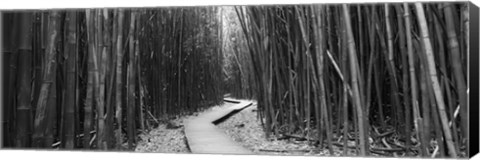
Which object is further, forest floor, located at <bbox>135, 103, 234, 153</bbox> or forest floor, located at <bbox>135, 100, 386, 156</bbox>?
forest floor, located at <bbox>135, 103, 234, 153</bbox>

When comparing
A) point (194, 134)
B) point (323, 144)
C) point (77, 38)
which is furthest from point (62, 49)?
point (323, 144)

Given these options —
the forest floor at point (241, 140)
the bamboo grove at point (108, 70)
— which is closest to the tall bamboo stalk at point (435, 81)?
the forest floor at point (241, 140)

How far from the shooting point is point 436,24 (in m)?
3.09

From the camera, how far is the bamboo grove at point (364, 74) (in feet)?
10.0

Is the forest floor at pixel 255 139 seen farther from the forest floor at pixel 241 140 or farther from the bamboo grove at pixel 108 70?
the bamboo grove at pixel 108 70

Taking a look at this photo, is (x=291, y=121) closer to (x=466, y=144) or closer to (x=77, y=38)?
(x=466, y=144)

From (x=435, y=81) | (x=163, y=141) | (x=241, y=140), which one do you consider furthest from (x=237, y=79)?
(x=435, y=81)

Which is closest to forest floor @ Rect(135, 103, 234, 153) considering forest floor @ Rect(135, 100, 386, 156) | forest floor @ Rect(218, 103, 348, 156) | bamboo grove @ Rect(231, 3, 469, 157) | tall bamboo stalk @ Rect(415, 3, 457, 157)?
forest floor @ Rect(135, 100, 386, 156)

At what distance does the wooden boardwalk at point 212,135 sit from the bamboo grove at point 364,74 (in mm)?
217

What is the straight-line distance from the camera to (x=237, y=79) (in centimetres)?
360

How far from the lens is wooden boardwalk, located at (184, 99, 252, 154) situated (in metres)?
3.55

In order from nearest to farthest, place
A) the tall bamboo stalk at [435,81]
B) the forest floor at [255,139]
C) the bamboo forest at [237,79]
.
Result: the tall bamboo stalk at [435,81], the bamboo forest at [237,79], the forest floor at [255,139]

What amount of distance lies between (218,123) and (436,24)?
59.1 inches

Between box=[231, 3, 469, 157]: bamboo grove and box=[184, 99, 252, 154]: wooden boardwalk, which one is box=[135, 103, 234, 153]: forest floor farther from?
box=[231, 3, 469, 157]: bamboo grove
